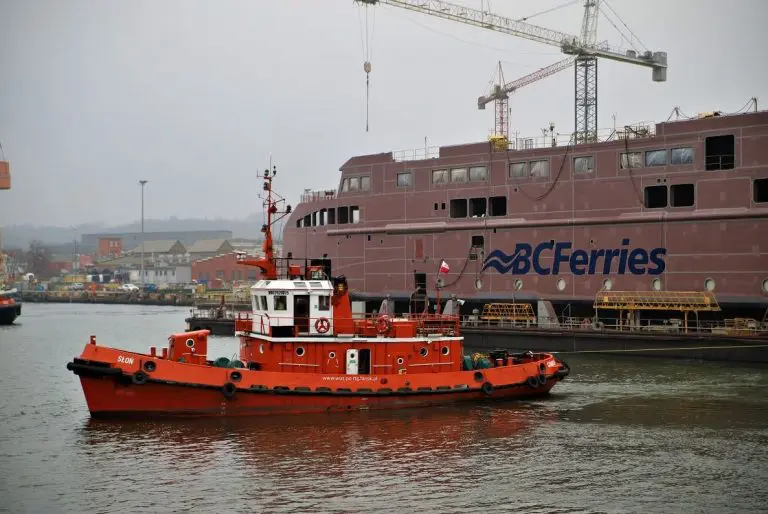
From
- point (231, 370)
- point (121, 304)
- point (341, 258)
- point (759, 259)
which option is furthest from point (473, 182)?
point (121, 304)

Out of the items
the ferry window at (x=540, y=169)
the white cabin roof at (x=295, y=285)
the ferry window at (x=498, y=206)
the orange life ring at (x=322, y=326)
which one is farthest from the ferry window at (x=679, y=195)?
the orange life ring at (x=322, y=326)

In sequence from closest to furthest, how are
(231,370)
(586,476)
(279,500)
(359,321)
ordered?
(279,500) < (586,476) < (231,370) < (359,321)

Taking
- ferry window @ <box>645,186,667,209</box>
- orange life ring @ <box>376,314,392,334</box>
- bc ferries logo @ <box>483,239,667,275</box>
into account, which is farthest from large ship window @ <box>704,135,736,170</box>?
orange life ring @ <box>376,314,392,334</box>

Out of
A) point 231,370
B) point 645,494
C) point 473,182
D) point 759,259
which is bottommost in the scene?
point 645,494

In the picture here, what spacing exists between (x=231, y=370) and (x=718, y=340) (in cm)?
2209

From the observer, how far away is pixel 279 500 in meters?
20.7

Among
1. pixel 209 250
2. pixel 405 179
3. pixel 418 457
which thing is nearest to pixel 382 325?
pixel 418 457

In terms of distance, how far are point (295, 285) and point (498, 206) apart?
2305 centimetres

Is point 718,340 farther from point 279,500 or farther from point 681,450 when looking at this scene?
point 279,500

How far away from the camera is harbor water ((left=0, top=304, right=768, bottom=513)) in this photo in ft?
68.1

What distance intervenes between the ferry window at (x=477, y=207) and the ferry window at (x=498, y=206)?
600 millimetres

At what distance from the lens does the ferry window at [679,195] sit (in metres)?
44.9

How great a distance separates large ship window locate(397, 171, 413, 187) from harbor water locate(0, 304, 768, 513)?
21.2m

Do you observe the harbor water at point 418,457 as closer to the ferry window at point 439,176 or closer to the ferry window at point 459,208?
the ferry window at point 459,208
